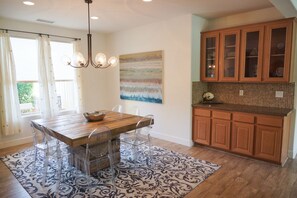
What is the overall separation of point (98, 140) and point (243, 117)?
2418mm

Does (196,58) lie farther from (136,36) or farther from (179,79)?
(136,36)

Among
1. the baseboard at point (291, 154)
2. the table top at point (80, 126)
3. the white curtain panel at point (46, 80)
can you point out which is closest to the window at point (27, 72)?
the white curtain panel at point (46, 80)

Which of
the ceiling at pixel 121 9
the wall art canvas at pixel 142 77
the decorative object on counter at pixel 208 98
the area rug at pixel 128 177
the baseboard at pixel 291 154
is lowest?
the area rug at pixel 128 177

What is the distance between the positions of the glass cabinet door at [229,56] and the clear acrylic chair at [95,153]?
247 cm

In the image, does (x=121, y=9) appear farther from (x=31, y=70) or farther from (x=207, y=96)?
(x=31, y=70)

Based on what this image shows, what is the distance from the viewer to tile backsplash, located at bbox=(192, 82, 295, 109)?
136 inches

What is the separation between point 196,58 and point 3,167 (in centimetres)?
390

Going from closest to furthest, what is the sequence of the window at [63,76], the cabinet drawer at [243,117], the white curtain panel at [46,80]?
1. the cabinet drawer at [243,117]
2. the white curtain panel at [46,80]
3. the window at [63,76]

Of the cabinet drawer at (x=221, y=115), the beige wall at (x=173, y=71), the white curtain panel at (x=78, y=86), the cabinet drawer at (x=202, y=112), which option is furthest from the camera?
the white curtain panel at (x=78, y=86)

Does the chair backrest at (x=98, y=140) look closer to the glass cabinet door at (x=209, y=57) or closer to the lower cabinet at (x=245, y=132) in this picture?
the lower cabinet at (x=245, y=132)

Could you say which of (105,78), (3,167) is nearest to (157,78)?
(105,78)

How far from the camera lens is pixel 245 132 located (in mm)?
3408

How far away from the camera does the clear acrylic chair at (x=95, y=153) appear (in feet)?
8.36

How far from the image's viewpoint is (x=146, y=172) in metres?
3.02
